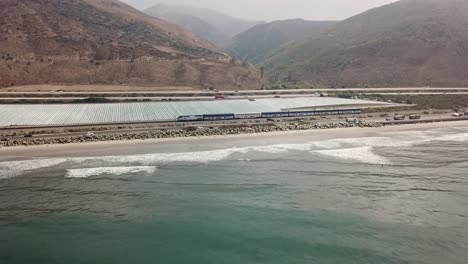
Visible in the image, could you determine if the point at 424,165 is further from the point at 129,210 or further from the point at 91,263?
the point at 91,263

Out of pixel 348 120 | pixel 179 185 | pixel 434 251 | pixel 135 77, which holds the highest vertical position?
pixel 135 77

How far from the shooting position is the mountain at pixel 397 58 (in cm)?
14662

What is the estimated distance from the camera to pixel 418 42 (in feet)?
542

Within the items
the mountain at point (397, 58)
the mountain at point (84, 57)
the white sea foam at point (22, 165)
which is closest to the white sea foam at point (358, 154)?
the white sea foam at point (22, 165)

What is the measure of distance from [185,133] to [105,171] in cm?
1781

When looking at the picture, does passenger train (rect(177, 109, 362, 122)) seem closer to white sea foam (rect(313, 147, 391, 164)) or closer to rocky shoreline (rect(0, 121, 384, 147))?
rocky shoreline (rect(0, 121, 384, 147))

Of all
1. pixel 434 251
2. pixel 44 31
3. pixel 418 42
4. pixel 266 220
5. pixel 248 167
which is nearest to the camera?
pixel 434 251

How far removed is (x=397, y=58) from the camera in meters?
161

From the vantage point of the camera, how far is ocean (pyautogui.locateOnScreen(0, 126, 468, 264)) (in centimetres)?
2762

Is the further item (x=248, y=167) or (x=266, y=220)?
(x=248, y=167)

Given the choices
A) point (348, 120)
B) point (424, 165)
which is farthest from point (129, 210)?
point (348, 120)

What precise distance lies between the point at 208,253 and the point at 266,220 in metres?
6.40

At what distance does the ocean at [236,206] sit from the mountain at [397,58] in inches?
3927

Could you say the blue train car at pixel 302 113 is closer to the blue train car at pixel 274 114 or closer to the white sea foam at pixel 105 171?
the blue train car at pixel 274 114
